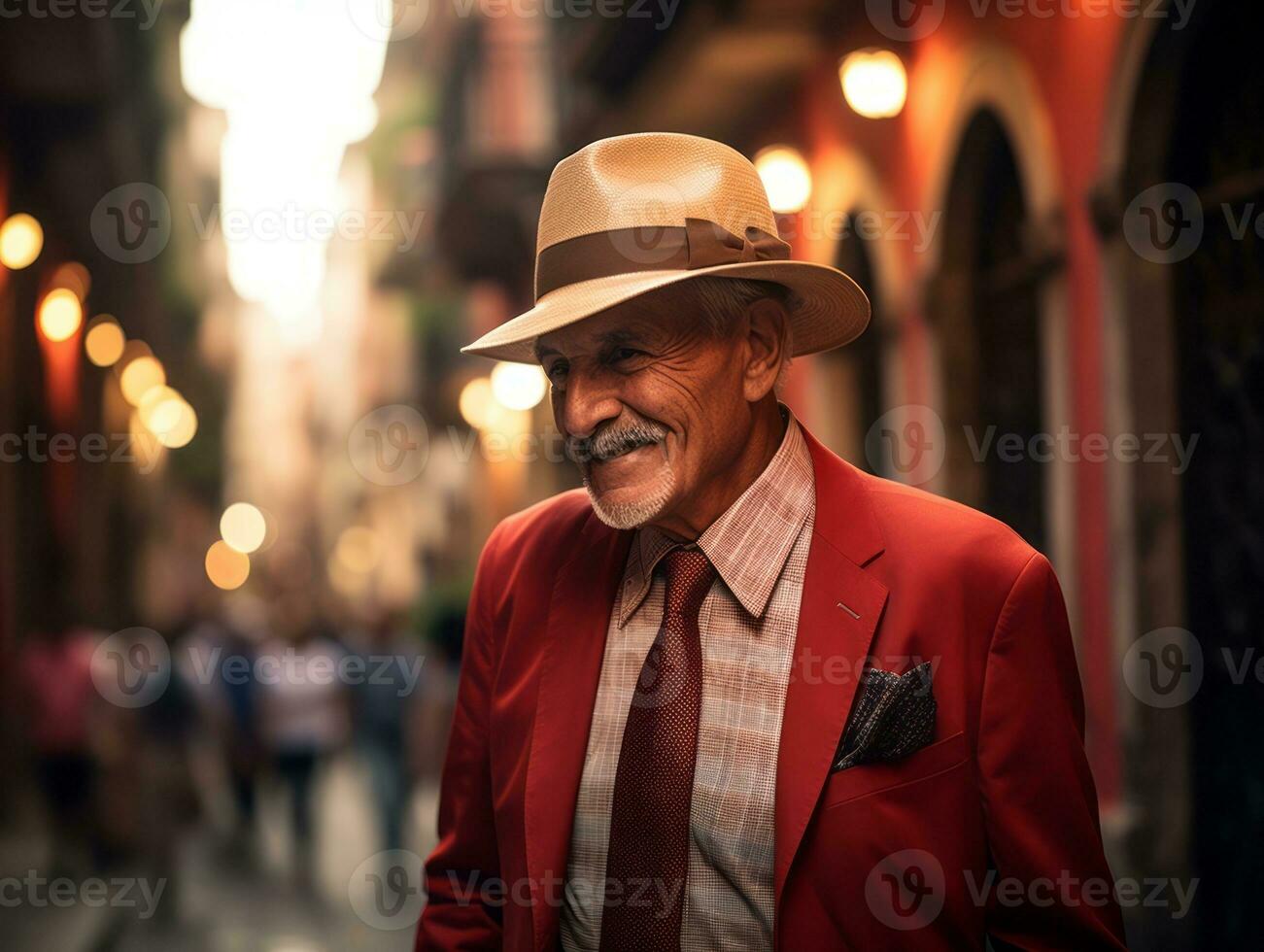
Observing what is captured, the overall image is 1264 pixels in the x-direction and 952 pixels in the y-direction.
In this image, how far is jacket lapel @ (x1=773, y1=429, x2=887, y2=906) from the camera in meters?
2.53

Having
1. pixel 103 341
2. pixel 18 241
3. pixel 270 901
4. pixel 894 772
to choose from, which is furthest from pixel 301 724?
pixel 103 341

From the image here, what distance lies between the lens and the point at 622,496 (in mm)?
2695

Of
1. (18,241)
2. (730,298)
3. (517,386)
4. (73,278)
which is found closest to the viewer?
(730,298)

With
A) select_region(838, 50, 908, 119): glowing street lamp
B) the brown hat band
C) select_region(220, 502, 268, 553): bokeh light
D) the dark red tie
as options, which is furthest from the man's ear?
select_region(220, 502, 268, 553): bokeh light

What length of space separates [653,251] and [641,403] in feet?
0.90

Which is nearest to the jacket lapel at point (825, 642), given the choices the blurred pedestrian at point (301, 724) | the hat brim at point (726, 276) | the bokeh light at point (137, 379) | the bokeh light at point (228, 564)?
the hat brim at point (726, 276)

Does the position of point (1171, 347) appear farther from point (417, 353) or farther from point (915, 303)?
point (417, 353)

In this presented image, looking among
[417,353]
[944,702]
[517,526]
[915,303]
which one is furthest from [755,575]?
[417,353]

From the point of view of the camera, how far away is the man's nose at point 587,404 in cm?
271

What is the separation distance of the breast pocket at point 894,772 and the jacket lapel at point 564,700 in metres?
0.49

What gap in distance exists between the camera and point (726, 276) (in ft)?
8.91

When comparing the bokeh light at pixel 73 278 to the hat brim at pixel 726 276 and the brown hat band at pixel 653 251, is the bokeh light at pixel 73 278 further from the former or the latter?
the brown hat band at pixel 653 251

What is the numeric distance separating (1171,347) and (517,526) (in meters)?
4.59

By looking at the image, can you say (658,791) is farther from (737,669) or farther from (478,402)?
(478,402)
